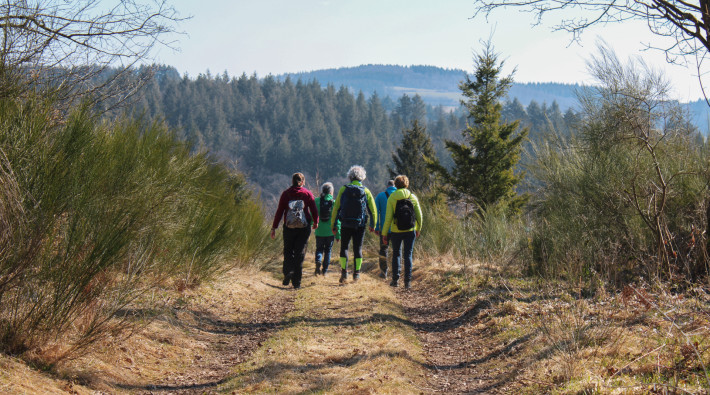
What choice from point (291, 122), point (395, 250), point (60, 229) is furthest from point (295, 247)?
point (291, 122)

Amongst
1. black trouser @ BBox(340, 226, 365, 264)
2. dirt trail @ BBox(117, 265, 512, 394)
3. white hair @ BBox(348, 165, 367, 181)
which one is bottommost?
dirt trail @ BBox(117, 265, 512, 394)

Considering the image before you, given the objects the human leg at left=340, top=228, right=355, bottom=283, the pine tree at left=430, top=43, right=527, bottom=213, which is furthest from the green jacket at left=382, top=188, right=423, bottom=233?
the pine tree at left=430, top=43, right=527, bottom=213

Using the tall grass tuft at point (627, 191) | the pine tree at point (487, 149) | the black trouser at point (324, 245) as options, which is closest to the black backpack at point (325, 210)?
the black trouser at point (324, 245)

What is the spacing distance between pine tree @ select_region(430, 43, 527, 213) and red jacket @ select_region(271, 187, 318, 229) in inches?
632

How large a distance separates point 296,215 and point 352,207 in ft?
3.85

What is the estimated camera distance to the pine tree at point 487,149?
80.3 feet

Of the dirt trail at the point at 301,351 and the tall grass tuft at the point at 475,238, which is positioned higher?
the tall grass tuft at the point at 475,238

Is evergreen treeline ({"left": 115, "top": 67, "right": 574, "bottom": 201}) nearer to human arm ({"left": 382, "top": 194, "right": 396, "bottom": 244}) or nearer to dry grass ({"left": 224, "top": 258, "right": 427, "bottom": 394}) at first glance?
human arm ({"left": 382, "top": 194, "right": 396, "bottom": 244})

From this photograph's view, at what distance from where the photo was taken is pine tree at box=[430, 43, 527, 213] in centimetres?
2448

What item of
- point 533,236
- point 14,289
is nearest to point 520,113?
point 533,236

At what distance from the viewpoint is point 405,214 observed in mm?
8727

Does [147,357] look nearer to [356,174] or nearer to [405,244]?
[405,244]

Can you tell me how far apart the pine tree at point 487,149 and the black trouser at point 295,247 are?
52.2 feet

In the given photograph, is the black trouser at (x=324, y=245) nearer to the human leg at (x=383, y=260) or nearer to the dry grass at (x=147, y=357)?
the human leg at (x=383, y=260)
